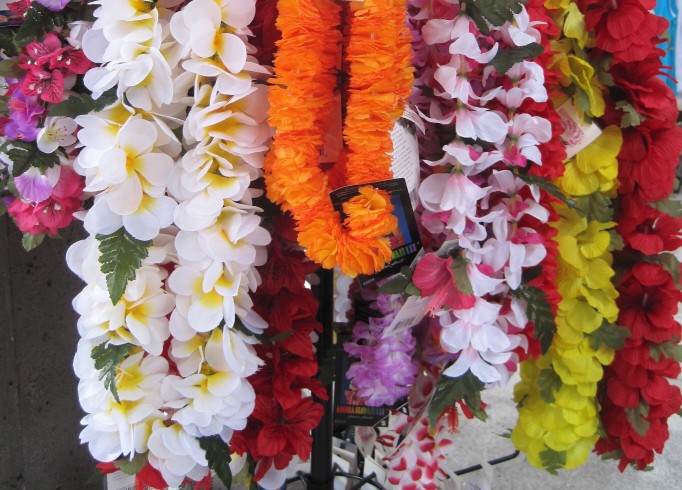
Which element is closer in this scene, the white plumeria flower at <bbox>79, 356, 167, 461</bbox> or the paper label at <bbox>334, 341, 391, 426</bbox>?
the white plumeria flower at <bbox>79, 356, 167, 461</bbox>

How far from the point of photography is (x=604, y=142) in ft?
3.71

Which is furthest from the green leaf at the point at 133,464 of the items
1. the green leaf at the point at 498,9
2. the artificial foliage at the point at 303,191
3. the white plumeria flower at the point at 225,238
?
the green leaf at the point at 498,9

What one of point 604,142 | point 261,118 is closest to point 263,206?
point 261,118

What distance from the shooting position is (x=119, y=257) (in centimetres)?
70

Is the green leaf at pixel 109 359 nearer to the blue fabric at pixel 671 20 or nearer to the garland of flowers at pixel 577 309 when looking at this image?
the garland of flowers at pixel 577 309

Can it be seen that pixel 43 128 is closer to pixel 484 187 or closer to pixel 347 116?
pixel 347 116

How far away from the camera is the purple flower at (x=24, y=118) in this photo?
83 centimetres

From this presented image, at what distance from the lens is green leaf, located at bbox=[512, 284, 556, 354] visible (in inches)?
36.9

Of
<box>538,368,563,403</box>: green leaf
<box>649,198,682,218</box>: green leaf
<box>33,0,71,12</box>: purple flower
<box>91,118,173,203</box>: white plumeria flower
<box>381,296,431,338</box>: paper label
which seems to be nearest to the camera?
<box>91,118,173,203</box>: white plumeria flower

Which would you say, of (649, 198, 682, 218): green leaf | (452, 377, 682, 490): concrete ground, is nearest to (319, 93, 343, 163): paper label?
(649, 198, 682, 218): green leaf

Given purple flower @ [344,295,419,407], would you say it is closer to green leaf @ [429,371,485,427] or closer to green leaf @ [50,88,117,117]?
green leaf @ [429,371,485,427]

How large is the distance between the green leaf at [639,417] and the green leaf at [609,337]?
0.13m

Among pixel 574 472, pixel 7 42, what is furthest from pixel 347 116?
pixel 574 472

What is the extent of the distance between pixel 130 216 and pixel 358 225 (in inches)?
10.3
